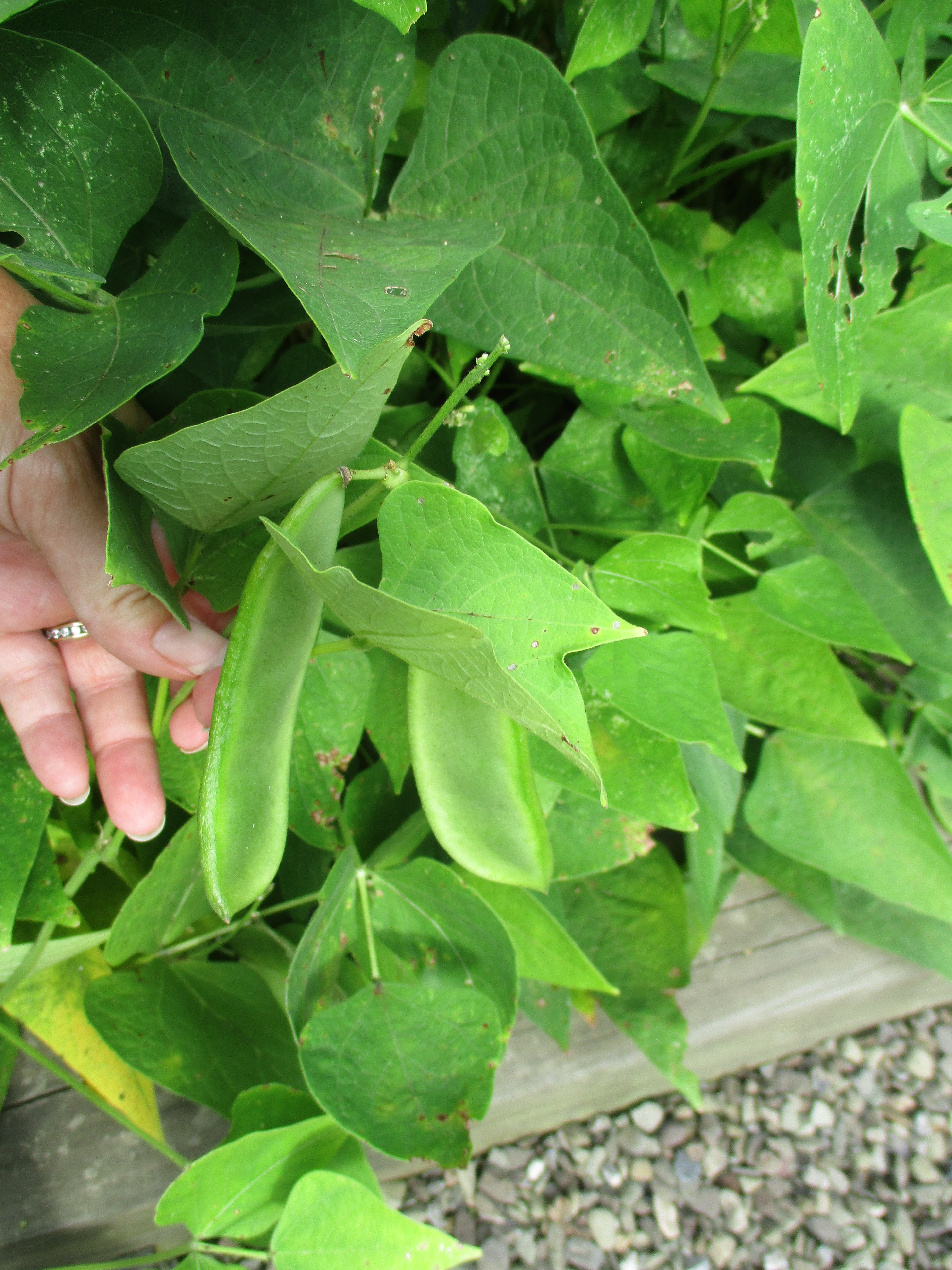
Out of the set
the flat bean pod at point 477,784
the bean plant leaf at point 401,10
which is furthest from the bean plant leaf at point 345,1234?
the bean plant leaf at point 401,10

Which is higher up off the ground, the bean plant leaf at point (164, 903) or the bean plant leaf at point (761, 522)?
the bean plant leaf at point (761, 522)

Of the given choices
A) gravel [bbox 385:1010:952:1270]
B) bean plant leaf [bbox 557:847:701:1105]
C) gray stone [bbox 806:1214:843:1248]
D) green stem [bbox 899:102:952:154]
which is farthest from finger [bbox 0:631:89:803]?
gray stone [bbox 806:1214:843:1248]

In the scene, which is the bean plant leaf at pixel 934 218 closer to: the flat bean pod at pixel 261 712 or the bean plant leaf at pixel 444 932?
the flat bean pod at pixel 261 712

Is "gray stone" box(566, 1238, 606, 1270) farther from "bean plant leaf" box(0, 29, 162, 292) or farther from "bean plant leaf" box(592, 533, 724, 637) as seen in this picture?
"bean plant leaf" box(0, 29, 162, 292)

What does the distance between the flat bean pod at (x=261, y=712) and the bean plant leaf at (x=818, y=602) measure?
1.14 ft

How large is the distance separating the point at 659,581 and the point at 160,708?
308mm

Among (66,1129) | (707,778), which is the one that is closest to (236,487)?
(707,778)

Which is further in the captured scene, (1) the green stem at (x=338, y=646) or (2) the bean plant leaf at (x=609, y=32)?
(2) the bean plant leaf at (x=609, y=32)

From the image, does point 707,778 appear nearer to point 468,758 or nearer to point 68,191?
point 468,758

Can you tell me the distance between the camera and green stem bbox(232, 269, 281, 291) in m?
0.46

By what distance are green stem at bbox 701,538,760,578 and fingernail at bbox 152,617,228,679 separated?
0.97 ft

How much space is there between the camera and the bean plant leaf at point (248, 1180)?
0.51 metres

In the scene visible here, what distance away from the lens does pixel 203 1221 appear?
0.53 metres

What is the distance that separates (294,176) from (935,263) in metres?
0.44
